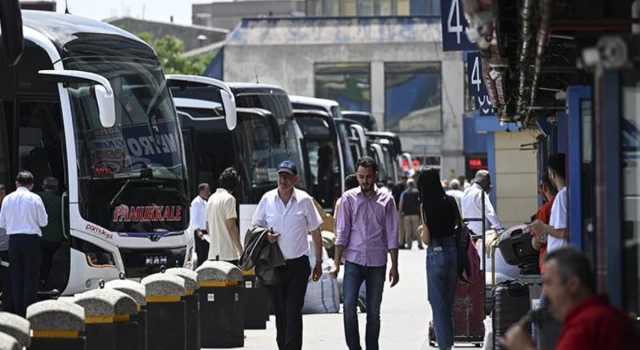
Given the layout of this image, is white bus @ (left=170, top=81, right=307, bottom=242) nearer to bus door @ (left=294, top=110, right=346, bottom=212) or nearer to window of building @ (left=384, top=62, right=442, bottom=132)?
bus door @ (left=294, top=110, right=346, bottom=212)

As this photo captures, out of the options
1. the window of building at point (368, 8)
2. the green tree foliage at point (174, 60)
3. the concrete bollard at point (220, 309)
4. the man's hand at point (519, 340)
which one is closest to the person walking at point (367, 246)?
the concrete bollard at point (220, 309)

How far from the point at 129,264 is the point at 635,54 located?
12.7m

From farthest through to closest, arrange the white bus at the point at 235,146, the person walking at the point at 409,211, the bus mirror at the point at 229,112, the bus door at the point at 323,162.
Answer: the person walking at the point at 409,211
the bus door at the point at 323,162
the white bus at the point at 235,146
the bus mirror at the point at 229,112

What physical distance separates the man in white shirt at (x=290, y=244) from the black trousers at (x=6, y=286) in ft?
16.8

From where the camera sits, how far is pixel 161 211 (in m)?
19.5

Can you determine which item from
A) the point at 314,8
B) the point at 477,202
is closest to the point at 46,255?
the point at 477,202

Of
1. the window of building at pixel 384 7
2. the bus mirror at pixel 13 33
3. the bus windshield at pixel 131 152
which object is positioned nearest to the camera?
the bus mirror at pixel 13 33

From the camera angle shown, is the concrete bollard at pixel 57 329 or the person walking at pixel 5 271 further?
the person walking at pixel 5 271

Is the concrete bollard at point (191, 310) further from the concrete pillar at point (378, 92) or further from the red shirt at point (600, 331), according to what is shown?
the concrete pillar at point (378, 92)

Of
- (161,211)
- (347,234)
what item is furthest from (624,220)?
(161,211)

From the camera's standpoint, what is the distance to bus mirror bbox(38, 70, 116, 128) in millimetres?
17562

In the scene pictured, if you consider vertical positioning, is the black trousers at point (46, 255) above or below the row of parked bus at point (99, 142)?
Result: below

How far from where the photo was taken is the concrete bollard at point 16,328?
9.77 m

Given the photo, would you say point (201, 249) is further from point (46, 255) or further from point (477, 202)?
point (46, 255)
